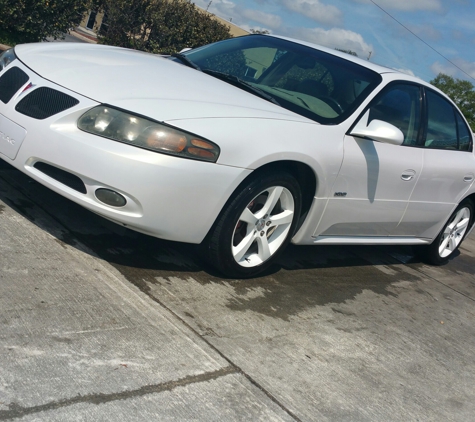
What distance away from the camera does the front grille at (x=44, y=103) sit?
352cm

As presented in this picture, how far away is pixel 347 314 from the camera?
4.14m

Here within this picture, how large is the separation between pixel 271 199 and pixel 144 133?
97cm

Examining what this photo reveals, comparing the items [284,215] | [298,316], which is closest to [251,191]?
[284,215]

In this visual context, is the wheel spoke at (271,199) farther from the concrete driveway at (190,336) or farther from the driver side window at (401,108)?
the driver side window at (401,108)

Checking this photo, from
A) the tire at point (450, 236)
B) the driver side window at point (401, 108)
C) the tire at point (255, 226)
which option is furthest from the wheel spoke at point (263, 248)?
the tire at point (450, 236)

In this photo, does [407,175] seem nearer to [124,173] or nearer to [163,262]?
[163,262]

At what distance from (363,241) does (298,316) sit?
128 cm

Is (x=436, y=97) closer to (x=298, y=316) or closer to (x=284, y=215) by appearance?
(x=284, y=215)

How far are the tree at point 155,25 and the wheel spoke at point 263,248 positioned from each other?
1768 cm

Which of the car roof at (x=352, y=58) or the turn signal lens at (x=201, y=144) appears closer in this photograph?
the turn signal lens at (x=201, y=144)

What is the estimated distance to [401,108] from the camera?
16.0 feet

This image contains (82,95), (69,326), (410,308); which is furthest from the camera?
(410,308)

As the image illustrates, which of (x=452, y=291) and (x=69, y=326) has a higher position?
(x=452, y=291)

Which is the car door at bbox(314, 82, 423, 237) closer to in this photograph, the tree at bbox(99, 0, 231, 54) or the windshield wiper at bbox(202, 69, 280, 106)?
the windshield wiper at bbox(202, 69, 280, 106)
